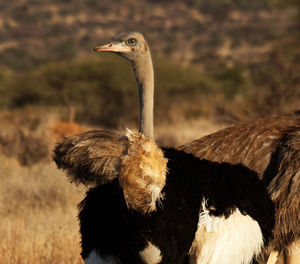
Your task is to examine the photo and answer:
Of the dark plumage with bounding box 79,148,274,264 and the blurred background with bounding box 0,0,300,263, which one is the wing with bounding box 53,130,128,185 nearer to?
the dark plumage with bounding box 79,148,274,264

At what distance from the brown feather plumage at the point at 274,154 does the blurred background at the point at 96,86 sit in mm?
961

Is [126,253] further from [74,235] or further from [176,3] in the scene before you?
[176,3]

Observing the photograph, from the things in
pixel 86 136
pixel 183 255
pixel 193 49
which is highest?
pixel 86 136

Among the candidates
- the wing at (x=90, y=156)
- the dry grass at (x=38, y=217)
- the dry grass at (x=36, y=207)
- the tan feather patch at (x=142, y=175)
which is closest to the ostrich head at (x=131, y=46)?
the wing at (x=90, y=156)

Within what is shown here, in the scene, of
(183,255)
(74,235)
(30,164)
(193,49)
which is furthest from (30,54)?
(183,255)

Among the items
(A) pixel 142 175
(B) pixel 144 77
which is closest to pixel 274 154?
(B) pixel 144 77

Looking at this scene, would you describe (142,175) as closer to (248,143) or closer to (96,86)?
(248,143)

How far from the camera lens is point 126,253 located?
10.6 ft

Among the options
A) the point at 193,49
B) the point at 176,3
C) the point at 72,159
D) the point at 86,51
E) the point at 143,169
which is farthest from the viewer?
the point at 176,3

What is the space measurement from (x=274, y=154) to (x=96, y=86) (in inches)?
535

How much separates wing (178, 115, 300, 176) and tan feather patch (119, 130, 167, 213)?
1.23m

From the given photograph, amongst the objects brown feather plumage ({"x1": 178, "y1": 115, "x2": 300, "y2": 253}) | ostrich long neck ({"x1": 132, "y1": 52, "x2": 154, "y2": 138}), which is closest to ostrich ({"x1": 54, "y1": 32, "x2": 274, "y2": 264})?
brown feather plumage ({"x1": 178, "y1": 115, "x2": 300, "y2": 253})

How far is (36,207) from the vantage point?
6.65 m

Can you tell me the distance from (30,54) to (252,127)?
2835 cm
